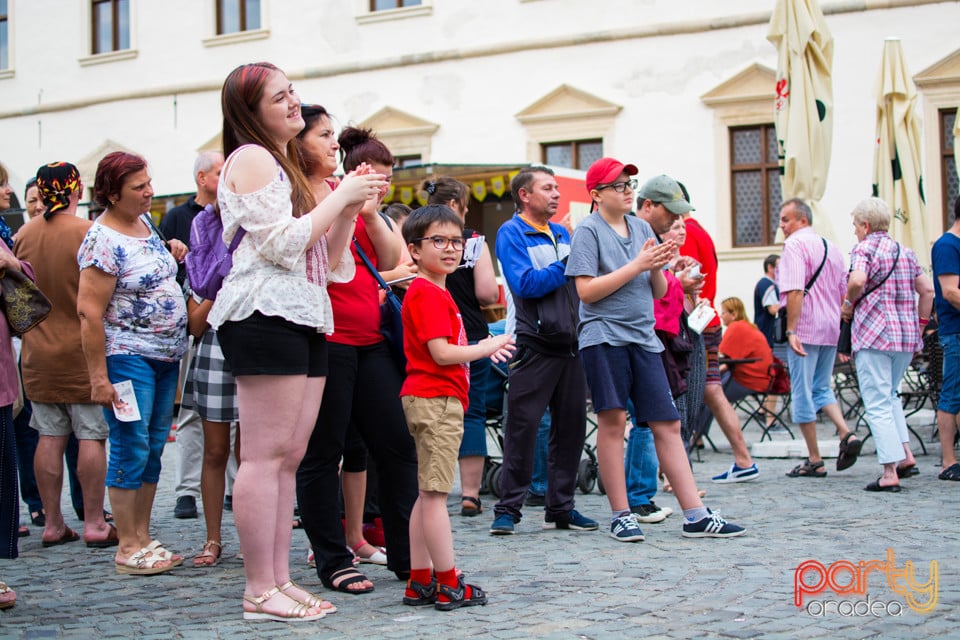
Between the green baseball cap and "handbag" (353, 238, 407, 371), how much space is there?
2.26 metres

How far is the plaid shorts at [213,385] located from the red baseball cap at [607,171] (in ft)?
6.40

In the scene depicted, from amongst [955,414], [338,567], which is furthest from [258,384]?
[955,414]

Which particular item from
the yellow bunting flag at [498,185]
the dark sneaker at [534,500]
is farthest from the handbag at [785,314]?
the yellow bunting flag at [498,185]

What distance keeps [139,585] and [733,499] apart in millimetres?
3737

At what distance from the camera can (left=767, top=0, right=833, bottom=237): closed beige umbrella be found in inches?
464

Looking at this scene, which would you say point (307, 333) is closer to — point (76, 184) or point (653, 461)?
point (76, 184)

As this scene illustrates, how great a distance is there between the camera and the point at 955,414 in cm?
795

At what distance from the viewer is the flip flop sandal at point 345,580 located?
15.1 ft

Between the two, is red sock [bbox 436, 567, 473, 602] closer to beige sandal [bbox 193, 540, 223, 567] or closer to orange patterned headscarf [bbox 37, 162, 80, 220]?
beige sandal [bbox 193, 540, 223, 567]

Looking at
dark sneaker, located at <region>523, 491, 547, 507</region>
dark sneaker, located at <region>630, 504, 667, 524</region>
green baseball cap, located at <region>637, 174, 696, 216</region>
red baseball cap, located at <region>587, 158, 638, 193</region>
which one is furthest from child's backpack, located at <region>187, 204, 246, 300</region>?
dark sneaker, located at <region>523, 491, 547, 507</region>

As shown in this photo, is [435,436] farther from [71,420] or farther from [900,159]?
[900,159]

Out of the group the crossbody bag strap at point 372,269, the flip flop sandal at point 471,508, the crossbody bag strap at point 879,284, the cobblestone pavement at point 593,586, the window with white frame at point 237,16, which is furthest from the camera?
the window with white frame at point 237,16

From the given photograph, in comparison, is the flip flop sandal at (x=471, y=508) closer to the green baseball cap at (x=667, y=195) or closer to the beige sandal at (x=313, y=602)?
the green baseball cap at (x=667, y=195)

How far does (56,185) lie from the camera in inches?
236
